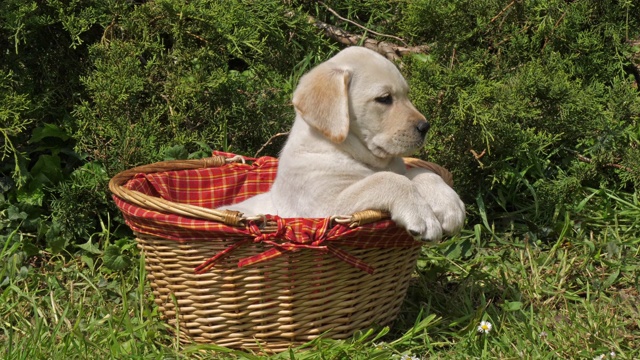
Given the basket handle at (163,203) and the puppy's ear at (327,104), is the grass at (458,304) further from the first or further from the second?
the puppy's ear at (327,104)

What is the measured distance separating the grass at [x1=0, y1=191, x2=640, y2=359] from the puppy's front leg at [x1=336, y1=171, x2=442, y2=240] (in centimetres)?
54

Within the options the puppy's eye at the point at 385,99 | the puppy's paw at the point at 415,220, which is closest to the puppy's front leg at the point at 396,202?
the puppy's paw at the point at 415,220

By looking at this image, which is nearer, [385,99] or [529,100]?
[385,99]

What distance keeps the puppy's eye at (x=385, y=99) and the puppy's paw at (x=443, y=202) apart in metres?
0.35

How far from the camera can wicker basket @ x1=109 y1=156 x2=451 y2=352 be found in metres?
2.95

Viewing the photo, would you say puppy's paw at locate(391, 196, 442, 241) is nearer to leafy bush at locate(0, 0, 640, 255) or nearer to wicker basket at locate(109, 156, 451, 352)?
wicker basket at locate(109, 156, 451, 352)

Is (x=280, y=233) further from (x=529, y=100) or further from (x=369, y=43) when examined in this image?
(x=369, y=43)

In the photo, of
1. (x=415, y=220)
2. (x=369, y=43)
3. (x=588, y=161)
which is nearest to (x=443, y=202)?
(x=415, y=220)

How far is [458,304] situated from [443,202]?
69cm

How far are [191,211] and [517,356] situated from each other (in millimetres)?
1424

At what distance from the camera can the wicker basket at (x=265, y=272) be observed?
9.69 ft

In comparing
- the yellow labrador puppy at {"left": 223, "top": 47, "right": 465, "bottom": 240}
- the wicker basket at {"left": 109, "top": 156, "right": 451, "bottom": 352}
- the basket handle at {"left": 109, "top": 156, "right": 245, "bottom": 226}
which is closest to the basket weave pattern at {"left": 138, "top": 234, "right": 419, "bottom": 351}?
the wicker basket at {"left": 109, "top": 156, "right": 451, "bottom": 352}

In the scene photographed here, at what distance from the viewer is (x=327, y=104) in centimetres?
322

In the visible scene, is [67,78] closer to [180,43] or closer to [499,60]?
[180,43]
